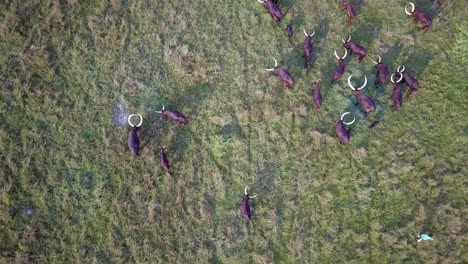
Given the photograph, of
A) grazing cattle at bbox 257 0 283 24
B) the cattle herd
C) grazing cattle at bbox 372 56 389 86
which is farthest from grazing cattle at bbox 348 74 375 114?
grazing cattle at bbox 257 0 283 24

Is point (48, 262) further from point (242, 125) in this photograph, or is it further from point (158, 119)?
point (242, 125)

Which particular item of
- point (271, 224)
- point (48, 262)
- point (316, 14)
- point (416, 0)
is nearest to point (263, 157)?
point (271, 224)

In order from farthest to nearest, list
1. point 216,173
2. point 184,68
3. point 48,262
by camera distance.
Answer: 1. point 184,68
2. point 216,173
3. point 48,262

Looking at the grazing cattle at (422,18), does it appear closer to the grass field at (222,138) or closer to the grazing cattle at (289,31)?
the grass field at (222,138)

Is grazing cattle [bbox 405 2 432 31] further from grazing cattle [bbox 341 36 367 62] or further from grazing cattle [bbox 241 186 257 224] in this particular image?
grazing cattle [bbox 241 186 257 224]

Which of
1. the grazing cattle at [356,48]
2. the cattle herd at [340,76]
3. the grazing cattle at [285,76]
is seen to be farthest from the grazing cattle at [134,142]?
the grazing cattle at [356,48]

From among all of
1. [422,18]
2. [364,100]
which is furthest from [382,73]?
[422,18]
